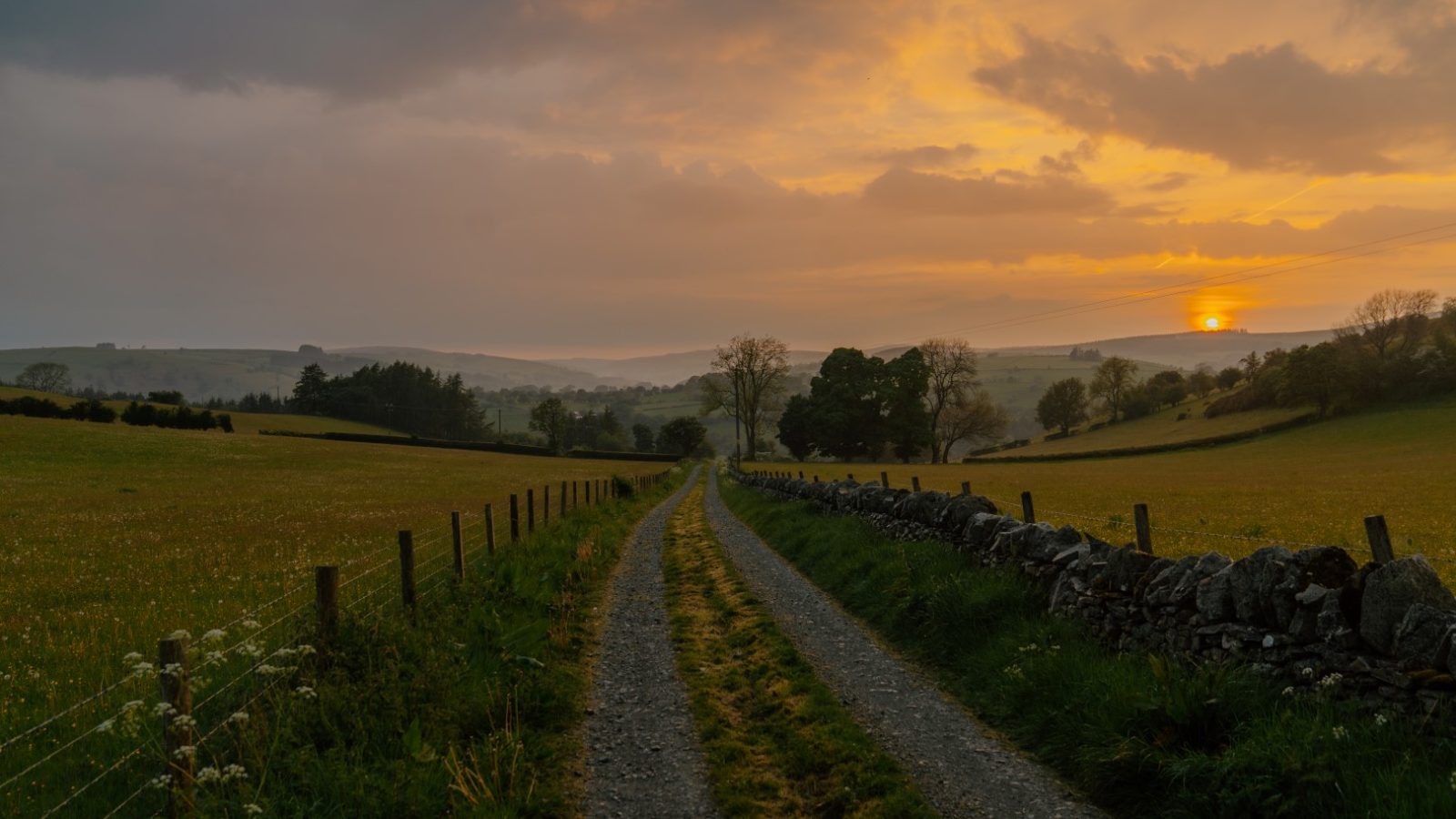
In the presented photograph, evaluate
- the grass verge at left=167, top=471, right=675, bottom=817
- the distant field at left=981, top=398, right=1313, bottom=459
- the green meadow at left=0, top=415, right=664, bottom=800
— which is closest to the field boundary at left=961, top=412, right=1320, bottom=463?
the distant field at left=981, top=398, right=1313, bottom=459

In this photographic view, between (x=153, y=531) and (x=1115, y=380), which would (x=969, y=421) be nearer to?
(x=1115, y=380)

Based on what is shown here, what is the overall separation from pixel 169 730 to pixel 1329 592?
29.2 ft

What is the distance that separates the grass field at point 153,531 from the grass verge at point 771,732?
6441mm

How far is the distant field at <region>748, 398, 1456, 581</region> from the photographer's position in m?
17.8

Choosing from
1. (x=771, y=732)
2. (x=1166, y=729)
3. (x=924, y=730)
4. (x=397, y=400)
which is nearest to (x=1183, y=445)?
(x=924, y=730)

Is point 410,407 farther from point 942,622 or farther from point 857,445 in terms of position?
point 942,622

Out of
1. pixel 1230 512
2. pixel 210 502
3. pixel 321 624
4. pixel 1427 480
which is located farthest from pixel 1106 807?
pixel 1427 480

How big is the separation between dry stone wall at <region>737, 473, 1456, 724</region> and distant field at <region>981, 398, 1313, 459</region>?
8649 cm

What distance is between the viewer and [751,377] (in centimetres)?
11169

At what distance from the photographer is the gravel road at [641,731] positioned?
6.55m

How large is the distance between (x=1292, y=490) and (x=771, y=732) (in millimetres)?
35597

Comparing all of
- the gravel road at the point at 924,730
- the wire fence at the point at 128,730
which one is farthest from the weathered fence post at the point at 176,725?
the gravel road at the point at 924,730

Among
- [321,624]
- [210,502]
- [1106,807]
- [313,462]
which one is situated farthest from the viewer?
[313,462]

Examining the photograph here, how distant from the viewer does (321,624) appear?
787cm
